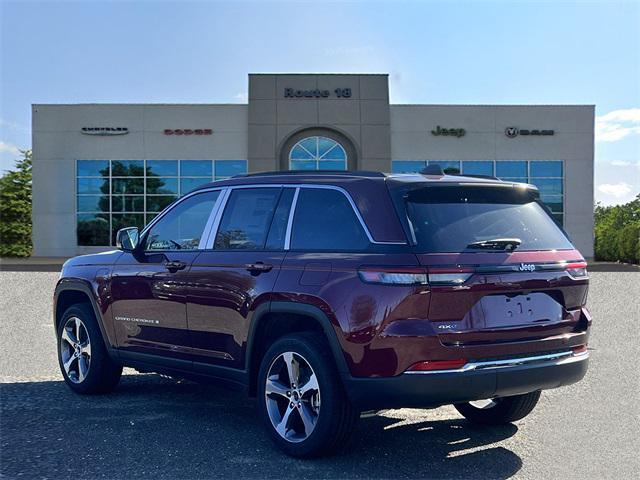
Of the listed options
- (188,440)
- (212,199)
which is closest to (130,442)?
(188,440)

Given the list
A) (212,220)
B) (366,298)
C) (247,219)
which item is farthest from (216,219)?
(366,298)

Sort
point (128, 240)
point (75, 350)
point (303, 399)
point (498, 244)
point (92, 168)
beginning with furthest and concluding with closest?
point (92, 168) → point (75, 350) → point (128, 240) → point (303, 399) → point (498, 244)

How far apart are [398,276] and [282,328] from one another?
113cm

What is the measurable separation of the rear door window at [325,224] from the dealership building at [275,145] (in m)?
28.7

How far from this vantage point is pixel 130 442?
497cm

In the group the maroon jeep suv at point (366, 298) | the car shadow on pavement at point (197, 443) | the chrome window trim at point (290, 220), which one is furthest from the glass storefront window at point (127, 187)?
the chrome window trim at point (290, 220)

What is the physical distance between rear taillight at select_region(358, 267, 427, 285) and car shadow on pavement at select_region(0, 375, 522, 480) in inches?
47.0

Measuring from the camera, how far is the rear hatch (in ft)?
13.5

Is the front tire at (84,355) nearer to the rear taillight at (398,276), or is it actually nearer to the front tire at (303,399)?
the front tire at (303,399)

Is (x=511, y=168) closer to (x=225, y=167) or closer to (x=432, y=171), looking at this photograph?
(x=225, y=167)

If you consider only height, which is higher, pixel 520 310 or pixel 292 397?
pixel 520 310

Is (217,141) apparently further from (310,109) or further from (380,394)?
(380,394)

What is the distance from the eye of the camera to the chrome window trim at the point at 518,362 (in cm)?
411

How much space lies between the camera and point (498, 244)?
4.38 m
